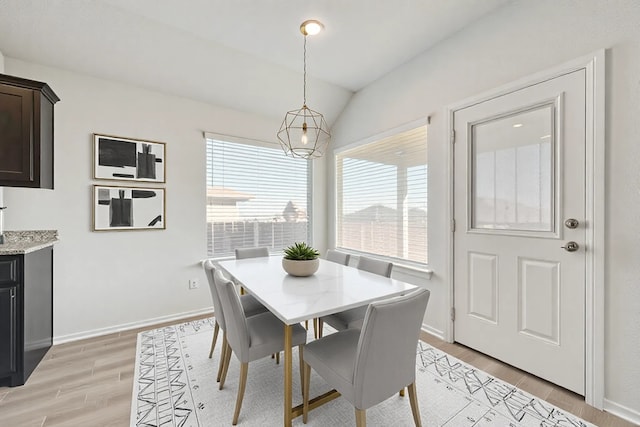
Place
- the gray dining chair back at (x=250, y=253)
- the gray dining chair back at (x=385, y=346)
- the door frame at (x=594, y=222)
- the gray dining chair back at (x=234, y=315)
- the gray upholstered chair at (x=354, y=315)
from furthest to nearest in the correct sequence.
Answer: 1. the gray dining chair back at (x=250, y=253)
2. the gray upholstered chair at (x=354, y=315)
3. the door frame at (x=594, y=222)
4. the gray dining chair back at (x=234, y=315)
5. the gray dining chair back at (x=385, y=346)

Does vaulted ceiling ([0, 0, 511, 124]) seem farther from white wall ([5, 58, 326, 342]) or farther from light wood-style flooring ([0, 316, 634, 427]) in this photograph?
light wood-style flooring ([0, 316, 634, 427])

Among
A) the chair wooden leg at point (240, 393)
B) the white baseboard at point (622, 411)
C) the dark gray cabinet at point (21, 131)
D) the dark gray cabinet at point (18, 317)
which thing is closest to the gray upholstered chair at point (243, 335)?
the chair wooden leg at point (240, 393)

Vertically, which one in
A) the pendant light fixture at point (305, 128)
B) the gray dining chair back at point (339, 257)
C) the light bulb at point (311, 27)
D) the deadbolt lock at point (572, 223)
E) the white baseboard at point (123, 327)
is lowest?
the white baseboard at point (123, 327)

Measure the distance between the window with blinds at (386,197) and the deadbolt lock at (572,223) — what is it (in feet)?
3.75

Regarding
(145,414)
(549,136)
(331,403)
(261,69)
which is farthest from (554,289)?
(261,69)

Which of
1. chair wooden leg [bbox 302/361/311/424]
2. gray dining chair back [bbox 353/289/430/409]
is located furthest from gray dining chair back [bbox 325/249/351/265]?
gray dining chair back [bbox 353/289/430/409]

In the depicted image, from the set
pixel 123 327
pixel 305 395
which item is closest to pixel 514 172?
pixel 305 395

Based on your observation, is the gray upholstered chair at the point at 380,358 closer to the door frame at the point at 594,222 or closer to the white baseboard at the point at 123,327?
the door frame at the point at 594,222

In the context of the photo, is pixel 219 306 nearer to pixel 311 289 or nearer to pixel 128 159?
pixel 311 289

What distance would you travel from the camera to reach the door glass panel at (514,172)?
1954 mm

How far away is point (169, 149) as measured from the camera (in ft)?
10.0

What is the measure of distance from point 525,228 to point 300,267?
5.62 feet

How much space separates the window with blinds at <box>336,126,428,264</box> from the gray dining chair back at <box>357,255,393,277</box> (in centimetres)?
75

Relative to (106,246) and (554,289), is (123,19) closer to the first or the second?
→ (106,246)
